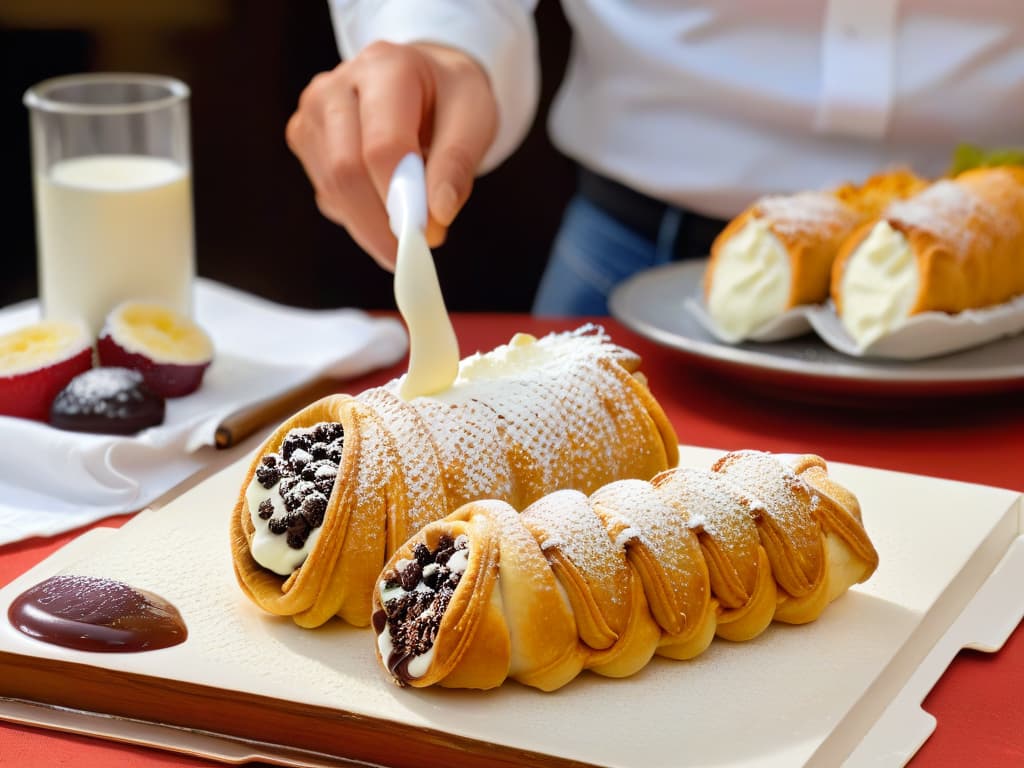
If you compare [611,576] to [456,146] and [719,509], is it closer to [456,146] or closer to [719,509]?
[719,509]

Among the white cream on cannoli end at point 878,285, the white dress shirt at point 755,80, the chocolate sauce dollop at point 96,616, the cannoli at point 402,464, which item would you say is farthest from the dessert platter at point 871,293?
the chocolate sauce dollop at point 96,616

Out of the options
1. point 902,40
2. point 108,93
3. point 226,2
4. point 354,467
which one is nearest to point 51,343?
point 108,93

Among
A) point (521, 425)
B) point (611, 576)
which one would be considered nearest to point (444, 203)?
point (521, 425)

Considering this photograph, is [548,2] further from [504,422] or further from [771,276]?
[504,422]

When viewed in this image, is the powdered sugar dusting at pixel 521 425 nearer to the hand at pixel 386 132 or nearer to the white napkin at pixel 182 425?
the hand at pixel 386 132

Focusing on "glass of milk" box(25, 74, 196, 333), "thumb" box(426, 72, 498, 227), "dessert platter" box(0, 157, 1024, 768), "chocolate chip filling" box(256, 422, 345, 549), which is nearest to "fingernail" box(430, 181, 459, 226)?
"thumb" box(426, 72, 498, 227)

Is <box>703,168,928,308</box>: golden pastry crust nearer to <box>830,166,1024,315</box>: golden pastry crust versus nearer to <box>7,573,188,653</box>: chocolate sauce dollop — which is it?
<box>830,166,1024,315</box>: golden pastry crust
